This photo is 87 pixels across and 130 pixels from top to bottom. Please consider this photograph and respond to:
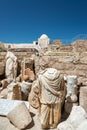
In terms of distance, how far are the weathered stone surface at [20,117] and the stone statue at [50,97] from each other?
1.03ft

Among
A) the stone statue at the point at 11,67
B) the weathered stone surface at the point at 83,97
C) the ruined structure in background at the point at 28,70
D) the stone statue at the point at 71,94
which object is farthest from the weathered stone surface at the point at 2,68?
the weathered stone surface at the point at 83,97

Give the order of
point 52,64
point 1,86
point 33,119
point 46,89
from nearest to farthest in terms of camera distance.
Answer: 1. point 46,89
2. point 33,119
3. point 52,64
4. point 1,86

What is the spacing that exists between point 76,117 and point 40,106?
70cm

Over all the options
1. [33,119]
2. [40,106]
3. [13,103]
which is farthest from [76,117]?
[13,103]

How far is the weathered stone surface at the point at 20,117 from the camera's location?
299 cm

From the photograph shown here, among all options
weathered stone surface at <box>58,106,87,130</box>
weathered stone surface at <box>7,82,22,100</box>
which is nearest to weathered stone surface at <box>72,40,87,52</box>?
weathered stone surface at <box>7,82,22,100</box>

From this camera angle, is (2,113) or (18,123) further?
(2,113)

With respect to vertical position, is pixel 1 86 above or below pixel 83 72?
below

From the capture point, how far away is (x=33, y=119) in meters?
3.28

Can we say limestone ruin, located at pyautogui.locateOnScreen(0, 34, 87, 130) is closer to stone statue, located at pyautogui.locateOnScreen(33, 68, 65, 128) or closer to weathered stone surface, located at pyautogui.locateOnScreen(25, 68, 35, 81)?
stone statue, located at pyautogui.locateOnScreen(33, 68, 65, 128)

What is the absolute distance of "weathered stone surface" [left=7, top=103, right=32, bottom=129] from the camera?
9.82 feet

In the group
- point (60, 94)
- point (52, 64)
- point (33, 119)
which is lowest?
point (33, 119)

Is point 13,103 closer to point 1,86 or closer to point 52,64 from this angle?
point 52,64

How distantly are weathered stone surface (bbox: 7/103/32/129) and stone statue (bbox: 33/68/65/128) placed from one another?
31 cm
